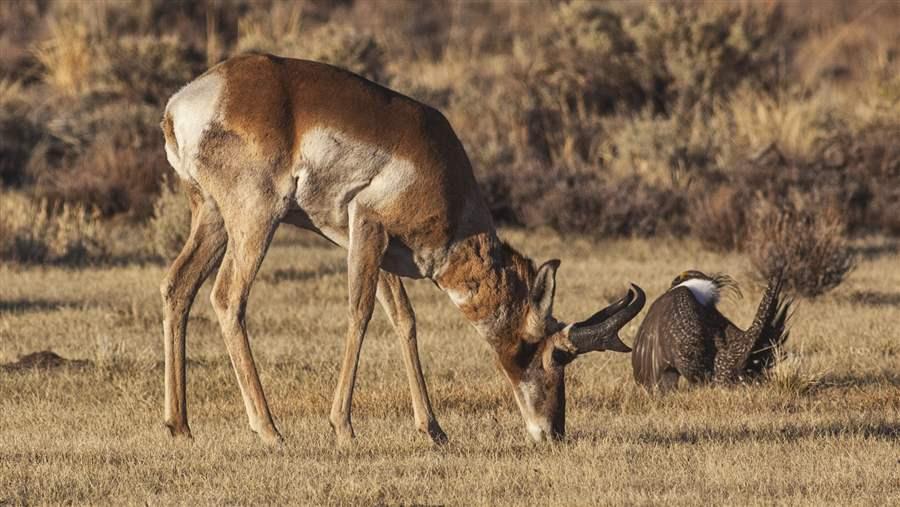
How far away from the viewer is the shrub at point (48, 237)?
18.0m

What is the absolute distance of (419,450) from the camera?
31.4 feet

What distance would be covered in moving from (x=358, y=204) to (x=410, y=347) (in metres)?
1.08

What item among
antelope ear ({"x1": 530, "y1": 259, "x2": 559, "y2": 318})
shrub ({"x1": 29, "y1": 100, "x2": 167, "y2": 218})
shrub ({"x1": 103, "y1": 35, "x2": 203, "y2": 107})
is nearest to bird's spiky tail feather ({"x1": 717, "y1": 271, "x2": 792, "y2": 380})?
antelope ear ({"x1": 530, "y1": 259, "x2": 559, "y2": 318})

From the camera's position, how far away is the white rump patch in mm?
9492

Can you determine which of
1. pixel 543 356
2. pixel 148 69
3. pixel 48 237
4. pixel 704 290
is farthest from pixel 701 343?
pixel 148 69

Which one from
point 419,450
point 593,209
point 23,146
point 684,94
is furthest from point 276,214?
point 684,94

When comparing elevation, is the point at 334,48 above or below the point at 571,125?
below

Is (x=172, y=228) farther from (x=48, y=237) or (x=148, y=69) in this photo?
(x=148, y=69)

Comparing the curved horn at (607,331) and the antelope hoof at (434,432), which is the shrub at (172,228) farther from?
the curved horn at (607,331)

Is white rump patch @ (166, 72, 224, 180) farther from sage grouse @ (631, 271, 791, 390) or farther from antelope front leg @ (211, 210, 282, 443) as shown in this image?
sage grouse @ (631, 271, 791, 390)

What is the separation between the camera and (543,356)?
9586 mm

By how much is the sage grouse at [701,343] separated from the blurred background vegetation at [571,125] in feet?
13.3

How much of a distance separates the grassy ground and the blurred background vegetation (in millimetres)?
1464

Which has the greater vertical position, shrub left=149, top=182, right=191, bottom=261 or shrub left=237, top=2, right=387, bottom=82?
shrub left=149, top=182, right=191, bottom=261
